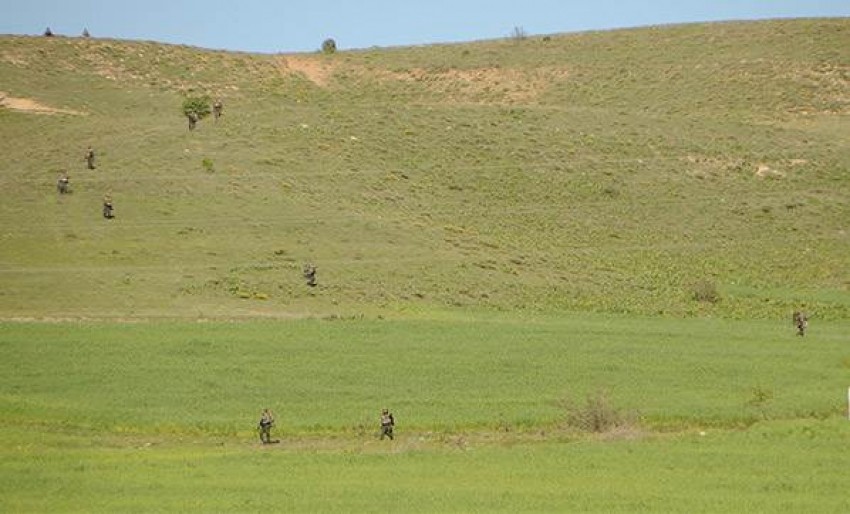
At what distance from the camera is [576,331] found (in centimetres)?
5850

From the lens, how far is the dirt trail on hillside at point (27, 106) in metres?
107

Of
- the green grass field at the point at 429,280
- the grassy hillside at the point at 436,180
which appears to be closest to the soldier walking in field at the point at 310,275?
the green grass field at the point at 429,280

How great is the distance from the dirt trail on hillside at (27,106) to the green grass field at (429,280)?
4.05 feet

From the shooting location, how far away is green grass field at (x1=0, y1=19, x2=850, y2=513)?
38.9 m

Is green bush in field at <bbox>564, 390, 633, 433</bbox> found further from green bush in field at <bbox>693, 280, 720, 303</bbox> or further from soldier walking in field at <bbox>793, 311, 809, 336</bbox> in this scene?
green bush in field at <bbox>693, 280, 720, 303</bbox>

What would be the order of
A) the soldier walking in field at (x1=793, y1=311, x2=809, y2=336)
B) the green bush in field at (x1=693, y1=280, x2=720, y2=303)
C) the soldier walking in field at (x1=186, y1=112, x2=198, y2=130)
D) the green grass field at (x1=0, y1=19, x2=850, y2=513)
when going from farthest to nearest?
the soldier walking in field at (x1=186, y1=112, x2=198, y2=130), the green bush in field at (x1=693, y1=280, x2=720, y2=303), the soldier walking in field at (x1=793, y1=311, x2=809, y2=336), the green grass field at (x1=0, y1=19, x2=850, y2=513)

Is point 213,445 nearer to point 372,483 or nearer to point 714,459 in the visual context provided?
point 372,483

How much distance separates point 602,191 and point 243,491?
188 ft

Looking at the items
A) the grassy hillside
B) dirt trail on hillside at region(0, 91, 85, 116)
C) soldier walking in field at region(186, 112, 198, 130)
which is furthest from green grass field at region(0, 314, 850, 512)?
dirt trail on hillside at region(0, 91, 85, 116)

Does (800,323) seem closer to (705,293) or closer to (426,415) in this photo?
(705,293)

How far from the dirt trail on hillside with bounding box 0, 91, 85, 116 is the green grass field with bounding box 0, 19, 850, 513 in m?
1.23

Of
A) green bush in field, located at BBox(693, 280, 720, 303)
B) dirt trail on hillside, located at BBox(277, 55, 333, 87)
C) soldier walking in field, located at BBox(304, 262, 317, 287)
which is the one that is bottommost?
green bush in field, located at BBox(693, 280, 720, 303)

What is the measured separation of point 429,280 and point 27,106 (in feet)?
168

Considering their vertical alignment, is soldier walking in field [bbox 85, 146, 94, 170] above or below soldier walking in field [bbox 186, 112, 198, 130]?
below
